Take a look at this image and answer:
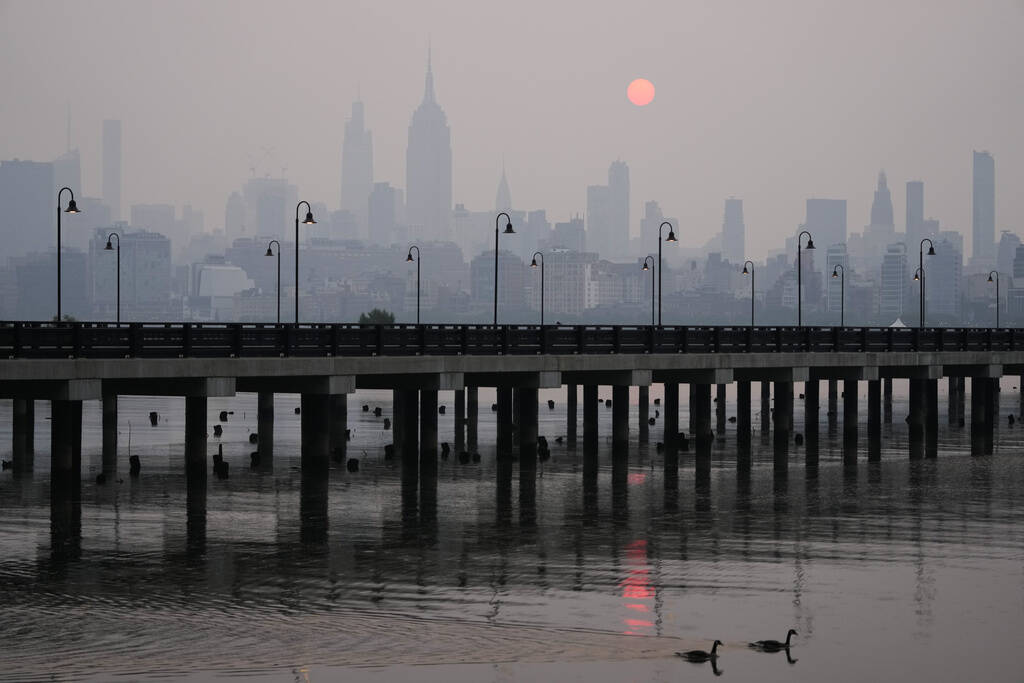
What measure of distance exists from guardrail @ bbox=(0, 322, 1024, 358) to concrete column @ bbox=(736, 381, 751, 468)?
3.76m

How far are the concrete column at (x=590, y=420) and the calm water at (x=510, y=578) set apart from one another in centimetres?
716

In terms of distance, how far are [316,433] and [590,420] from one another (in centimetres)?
1635

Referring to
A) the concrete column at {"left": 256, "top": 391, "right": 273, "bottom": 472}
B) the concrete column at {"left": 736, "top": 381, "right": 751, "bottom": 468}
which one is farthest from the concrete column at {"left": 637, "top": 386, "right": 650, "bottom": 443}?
the concrete column at {"left": 256, "top": 391, "right": 273, "bottom": 472}

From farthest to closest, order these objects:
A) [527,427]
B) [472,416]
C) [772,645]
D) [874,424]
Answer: [472,416]
[874,424]
[527,427]
[772,645]

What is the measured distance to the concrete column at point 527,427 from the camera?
6062 centimetres

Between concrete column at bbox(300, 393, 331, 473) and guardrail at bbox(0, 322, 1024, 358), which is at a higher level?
guardrail at bbox(0, 322, 1024, 358)

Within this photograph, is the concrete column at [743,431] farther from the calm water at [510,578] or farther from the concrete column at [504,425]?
the concrete column at [504,425]

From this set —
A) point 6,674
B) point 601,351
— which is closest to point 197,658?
point 6,674

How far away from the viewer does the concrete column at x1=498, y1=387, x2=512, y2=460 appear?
6347 centimetres

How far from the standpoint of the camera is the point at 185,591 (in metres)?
30.7

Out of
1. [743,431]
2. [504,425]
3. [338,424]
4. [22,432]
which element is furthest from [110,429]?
[743,431]

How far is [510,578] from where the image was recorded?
32562mm

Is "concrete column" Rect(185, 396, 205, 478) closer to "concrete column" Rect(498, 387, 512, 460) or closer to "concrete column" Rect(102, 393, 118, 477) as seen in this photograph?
"concrete column" Rect(102, 393, 118, 477)

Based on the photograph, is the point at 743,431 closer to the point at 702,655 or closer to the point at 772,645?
the point at 772,645
